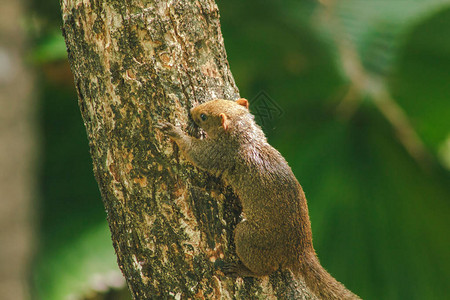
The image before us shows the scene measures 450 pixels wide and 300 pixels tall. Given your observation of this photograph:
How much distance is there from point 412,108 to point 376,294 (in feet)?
7.70

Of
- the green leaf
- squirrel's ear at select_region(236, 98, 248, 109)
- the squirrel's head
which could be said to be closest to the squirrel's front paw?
the squirrel's head

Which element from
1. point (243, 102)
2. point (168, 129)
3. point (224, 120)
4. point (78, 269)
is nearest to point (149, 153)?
point (168, 129)

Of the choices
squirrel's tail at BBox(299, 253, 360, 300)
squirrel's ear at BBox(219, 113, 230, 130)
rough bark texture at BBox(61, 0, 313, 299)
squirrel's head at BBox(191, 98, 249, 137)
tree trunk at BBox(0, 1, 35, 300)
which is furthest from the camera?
tree trunk at BBox(0, 1, 35, 300)

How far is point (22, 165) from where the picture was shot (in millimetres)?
5023

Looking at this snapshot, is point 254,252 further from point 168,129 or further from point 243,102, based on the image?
point 243,102

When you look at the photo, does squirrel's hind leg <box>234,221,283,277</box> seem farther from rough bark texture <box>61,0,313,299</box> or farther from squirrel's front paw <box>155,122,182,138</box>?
squirrel's front paw <box>155,122,182,138</box>

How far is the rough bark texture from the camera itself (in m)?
2.38

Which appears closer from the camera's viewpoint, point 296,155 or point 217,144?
point 217,144

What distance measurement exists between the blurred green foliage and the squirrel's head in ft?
6.02

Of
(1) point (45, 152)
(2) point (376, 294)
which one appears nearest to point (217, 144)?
(2) point (376, 294)

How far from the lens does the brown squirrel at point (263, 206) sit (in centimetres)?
248

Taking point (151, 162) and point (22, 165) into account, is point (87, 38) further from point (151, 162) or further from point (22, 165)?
point (22, 165)

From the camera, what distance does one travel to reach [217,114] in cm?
275

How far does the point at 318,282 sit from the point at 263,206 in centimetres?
53
